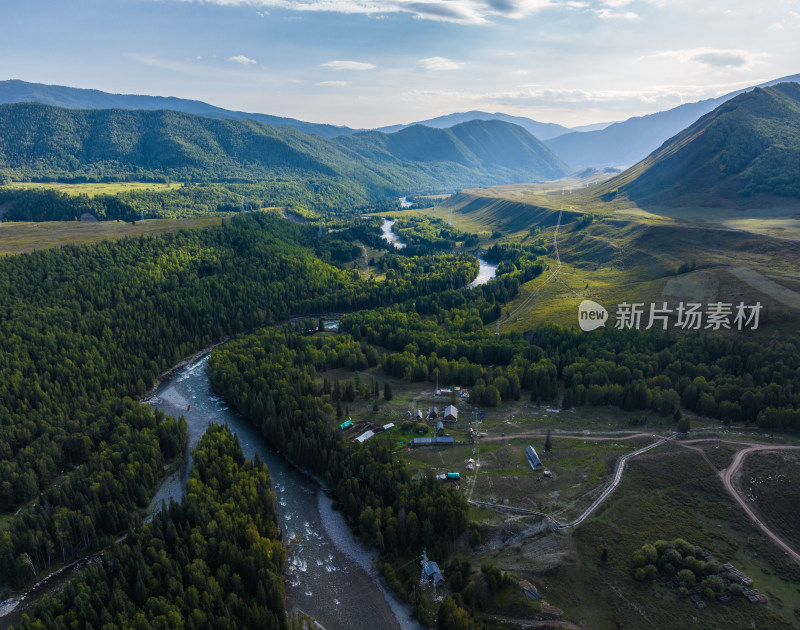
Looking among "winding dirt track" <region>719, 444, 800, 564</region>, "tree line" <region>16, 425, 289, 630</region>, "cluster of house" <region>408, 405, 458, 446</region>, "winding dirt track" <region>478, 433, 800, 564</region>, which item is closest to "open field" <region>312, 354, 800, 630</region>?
"winding dirt track" <region>478, 433, 800, 564</region>

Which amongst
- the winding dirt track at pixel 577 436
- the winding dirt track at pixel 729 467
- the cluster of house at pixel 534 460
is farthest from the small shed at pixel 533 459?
the winding dirt track at pixel 729 467

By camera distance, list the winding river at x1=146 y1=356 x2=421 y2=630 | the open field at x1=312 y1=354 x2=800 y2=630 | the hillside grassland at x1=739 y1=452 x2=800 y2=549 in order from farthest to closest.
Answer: the hillside grassland at x1=739 y1=452 x2=800 y2=549
the winding river at x1=146 y1=356 x2=421 y2=630
the open field at x1=312 y1=354 x2=800 y2=630

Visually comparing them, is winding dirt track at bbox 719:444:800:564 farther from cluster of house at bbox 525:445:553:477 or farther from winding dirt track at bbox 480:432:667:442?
cluster of house at bbox 525:445:553:477

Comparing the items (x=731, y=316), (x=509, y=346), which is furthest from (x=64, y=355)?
(x=731, y=316)

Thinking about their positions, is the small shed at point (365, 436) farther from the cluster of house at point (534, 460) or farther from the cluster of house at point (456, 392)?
the cluster of house at point (534, 460)

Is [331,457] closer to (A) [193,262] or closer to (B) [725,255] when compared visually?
(A) [193,262]

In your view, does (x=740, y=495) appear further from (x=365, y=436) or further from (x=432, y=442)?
(x=365, y=436)

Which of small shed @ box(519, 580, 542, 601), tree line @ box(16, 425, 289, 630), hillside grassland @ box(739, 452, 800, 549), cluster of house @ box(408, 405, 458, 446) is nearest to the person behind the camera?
tree line @ box(16, 425, 289, 630)
